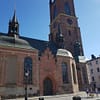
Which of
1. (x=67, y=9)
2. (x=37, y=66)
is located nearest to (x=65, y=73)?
(x=37, y=66)

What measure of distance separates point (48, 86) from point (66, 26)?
21304 millimetres

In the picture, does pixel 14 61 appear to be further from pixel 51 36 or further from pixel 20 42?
pixel 51 36

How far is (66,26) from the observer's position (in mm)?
43656

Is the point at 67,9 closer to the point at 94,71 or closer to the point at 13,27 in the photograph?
the point at 13,27

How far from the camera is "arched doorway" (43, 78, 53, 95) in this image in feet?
96.1

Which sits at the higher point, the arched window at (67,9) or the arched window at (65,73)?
the arched window at (67,9)

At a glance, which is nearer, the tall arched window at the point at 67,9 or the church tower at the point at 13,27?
the church tower at the point at 13,27

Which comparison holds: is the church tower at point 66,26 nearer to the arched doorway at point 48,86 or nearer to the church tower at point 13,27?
the church tower at point 13,27

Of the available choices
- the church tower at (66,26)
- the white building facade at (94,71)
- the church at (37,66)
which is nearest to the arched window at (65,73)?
the church at (37,66)

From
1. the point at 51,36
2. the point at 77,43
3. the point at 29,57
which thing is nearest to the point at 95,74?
the point at 77,43

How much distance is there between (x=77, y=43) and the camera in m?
41.4

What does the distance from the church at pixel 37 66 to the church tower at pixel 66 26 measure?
31cm

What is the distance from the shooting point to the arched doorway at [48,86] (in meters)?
29.3

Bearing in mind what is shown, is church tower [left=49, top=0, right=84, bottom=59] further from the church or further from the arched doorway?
the arched doorway
